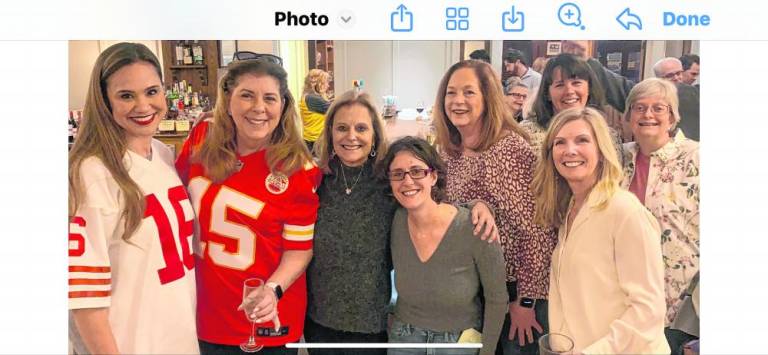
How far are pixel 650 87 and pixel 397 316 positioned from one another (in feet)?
3.00

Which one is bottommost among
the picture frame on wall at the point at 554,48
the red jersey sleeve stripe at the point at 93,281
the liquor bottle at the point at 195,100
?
the red jersey sleeve stripe at the point at 93,281

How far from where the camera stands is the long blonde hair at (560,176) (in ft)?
5.54

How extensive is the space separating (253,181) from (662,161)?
3.56 feet

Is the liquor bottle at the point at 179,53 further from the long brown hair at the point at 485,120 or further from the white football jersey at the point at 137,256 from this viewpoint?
the long brown hair at the point at 485,120

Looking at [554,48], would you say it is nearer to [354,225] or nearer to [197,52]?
[354,225]

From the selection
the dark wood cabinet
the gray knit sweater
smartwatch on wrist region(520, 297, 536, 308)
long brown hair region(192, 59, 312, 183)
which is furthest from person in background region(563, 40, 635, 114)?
the dark wood cabinet

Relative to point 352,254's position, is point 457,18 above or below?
above

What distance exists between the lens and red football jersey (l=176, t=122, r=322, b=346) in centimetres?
172

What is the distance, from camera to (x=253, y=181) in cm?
172

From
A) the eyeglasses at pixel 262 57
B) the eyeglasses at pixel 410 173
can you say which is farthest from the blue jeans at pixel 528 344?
the eyeglasses at pixel 262 57

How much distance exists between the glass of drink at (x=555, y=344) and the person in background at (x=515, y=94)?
0.62 meters

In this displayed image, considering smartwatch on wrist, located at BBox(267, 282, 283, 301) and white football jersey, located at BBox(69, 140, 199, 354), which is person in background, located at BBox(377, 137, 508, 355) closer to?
smartwatch on wrist, located at BBox(267, 282, 283, 301)

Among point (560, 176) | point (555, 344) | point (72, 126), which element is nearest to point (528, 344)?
point (555, 344)
